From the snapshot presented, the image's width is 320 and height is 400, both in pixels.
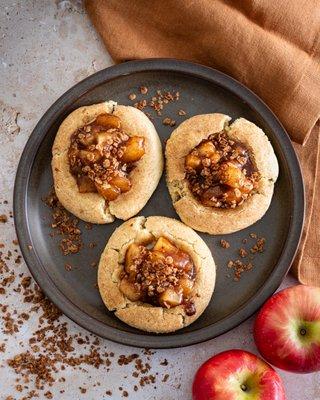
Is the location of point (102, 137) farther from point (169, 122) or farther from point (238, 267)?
point (238, 267)

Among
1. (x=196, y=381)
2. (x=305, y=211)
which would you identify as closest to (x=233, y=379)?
(x=196, y=381)

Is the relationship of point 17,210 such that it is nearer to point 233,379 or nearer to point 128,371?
point 128,371

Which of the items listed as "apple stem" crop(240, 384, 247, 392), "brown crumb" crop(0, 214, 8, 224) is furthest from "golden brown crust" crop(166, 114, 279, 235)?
"brown crumb" crop(0, 214, 8, 224)

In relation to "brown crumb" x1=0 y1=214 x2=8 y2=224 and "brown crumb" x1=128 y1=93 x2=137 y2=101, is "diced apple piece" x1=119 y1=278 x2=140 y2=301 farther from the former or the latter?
"brown crumb" x1=128 y1=93 x2=137 y2=101

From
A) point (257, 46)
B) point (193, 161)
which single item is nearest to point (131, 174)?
point (193, 161)

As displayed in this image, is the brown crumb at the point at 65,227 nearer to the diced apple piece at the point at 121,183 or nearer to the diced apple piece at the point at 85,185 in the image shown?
the diced apple piece at the point at 85,185

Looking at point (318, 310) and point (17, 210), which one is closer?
point (318, 310)

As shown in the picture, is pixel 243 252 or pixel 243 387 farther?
pixel 243 252
